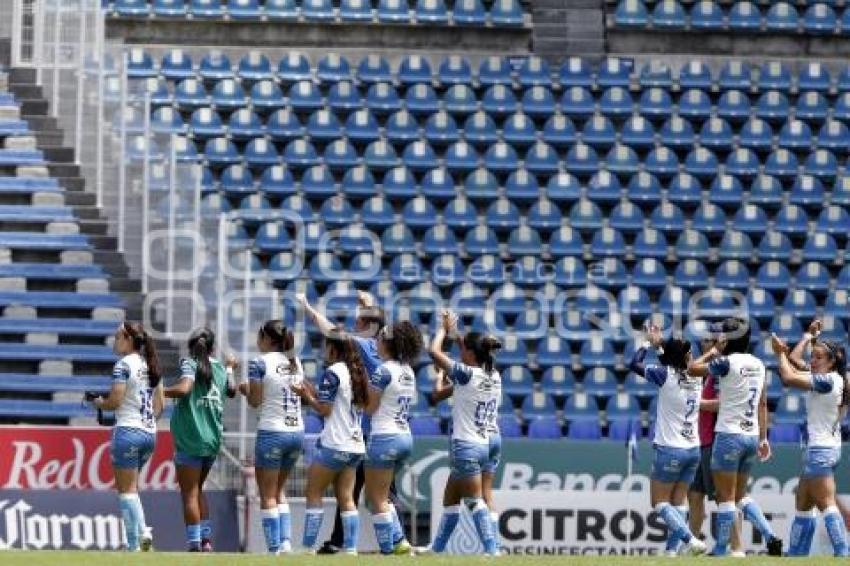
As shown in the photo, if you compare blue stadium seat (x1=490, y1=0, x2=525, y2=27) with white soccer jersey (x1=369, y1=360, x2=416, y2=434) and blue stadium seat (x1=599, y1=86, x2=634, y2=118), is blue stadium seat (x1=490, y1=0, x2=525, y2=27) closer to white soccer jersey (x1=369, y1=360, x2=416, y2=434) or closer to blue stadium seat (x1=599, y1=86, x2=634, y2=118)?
blue stadium seat (x1=599, y1=86, x2=634, y2=118)

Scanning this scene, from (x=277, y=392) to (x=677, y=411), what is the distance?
10.2ft

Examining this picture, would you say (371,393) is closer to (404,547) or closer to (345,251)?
(404,547)

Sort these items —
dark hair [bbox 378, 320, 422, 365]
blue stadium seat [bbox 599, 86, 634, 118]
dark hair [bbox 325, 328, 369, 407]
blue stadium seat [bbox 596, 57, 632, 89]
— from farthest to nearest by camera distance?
blue stadium seat [bbox 596, 57, 632, 89], blue stadium seat [bbox 599, 86, 634, 118], dark hair [bbox 325, 328, 369, 407], dark hair [bbox 378, 320, 422, 365]

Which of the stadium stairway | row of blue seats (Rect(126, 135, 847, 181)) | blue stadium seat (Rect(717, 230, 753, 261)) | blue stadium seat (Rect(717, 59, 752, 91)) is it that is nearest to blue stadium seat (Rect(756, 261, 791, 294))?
blue stadium seat (Rect(717, 230, 753, 261))

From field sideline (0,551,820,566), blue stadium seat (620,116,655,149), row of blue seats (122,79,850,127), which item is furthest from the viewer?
blue stadium seat (620,116,655,149)

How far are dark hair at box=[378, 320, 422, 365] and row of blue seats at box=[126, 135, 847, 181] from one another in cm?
949

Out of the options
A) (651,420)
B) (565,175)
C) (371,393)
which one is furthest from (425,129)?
(371,393)

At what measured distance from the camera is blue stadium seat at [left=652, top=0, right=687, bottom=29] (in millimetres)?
29641

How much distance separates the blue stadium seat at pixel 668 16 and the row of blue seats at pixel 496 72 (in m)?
0.49

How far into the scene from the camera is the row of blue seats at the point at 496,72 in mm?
28703

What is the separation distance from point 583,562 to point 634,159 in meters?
12.5

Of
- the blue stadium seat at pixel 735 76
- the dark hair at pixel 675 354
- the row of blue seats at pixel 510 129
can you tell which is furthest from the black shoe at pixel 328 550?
the blue stadium seat at pixel 735 76

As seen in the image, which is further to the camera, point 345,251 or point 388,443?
point 345,251

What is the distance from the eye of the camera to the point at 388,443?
1811cm
